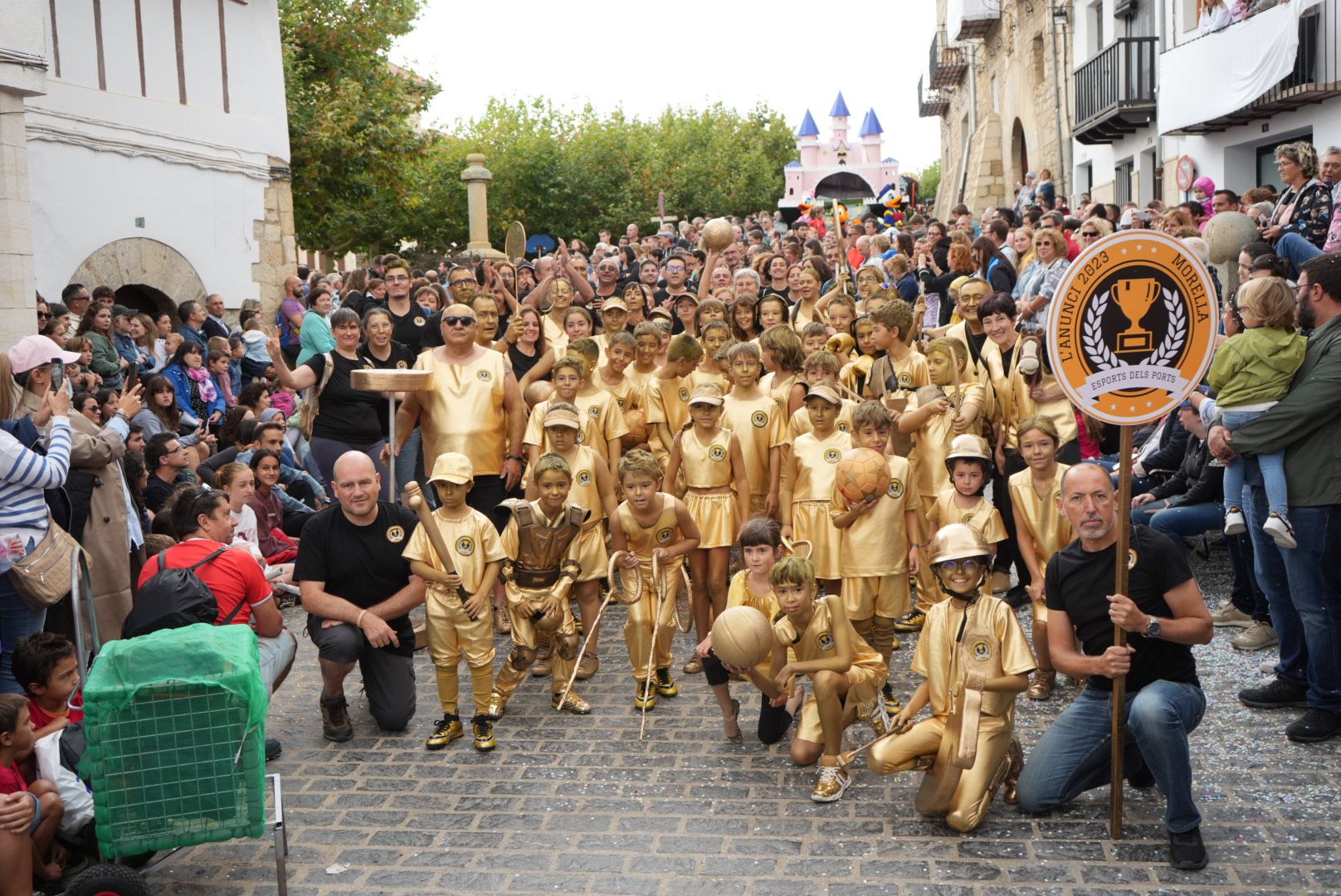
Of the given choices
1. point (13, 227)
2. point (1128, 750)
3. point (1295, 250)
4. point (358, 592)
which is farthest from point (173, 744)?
point (1295, 250)

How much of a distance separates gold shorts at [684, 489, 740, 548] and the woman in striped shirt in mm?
3368

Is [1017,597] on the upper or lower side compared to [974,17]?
lower

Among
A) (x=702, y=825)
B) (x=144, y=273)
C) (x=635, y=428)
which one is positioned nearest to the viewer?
(x=702, y=825)

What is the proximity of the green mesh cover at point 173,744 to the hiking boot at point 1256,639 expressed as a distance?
18.7ft

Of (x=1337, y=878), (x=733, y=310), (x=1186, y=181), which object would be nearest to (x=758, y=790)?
(x=1337, y=878)

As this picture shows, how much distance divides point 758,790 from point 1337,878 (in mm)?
2347

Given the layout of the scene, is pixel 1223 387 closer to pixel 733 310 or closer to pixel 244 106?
pixel 733 310

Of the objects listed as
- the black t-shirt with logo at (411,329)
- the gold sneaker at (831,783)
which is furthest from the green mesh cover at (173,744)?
the black t-shirt with logo at (411,329)

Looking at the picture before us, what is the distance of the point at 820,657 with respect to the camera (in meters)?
6.08

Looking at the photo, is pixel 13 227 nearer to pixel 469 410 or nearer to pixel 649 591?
pixel 469 410

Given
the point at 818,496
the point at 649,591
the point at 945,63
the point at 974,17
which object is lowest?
the point at 649,591

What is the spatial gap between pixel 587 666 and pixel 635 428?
1.98 m

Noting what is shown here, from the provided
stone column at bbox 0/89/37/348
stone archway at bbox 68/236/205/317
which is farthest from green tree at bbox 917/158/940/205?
stone column at bbox 0/89/37/348

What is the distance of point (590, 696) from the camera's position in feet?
24.2
